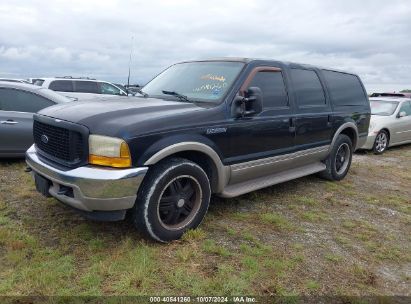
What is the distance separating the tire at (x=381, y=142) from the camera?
10.3 m

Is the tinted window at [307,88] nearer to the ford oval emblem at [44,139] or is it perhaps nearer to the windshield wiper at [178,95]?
the windshield wiper at [178,95]

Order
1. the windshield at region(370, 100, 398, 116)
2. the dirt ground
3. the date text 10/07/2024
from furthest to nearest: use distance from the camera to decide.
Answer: the windshield at region(370, 100, 398, 116) < the dirt ground < the date text 10/07/2024

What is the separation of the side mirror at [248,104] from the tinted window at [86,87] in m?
12.0

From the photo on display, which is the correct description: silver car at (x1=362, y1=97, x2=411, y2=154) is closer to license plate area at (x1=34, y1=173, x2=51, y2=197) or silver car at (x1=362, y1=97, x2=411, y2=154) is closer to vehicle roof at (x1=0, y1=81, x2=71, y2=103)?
vehicle roof at (x1=0, y1=81, x2=71, y2=103)

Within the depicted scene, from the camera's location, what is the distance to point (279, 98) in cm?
517

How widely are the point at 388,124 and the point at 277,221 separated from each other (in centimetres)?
723

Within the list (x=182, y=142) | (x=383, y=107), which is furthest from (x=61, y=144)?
(x=383, y=107)

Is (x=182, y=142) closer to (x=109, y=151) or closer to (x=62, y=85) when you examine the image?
(x=109, y=151)

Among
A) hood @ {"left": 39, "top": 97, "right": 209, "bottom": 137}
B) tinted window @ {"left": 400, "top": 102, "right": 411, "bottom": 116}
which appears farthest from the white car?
hood @ {"left": 39, "top": 97, "right": 209, "bottom": 137}

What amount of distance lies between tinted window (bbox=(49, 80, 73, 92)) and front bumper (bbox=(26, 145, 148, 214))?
11705 millimetres

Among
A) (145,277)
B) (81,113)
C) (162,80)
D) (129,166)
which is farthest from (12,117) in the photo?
(145,277)

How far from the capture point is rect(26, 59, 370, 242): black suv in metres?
3.53

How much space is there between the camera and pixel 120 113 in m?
3.78

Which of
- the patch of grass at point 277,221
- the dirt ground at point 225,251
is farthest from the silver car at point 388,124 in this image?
the patch of grass at point 277,221
